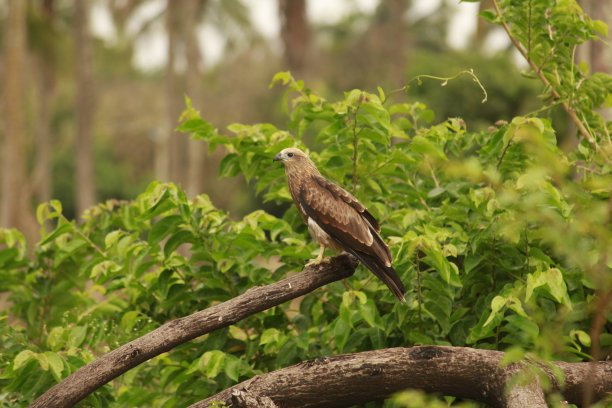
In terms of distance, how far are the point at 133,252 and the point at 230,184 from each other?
3698 centimetres

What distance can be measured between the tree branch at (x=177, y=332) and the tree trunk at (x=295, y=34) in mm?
26237

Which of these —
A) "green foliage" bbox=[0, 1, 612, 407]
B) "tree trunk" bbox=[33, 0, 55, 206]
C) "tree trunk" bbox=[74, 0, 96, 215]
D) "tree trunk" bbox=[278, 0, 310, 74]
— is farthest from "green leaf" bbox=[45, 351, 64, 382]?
"tree trunk" bbox=[33, 0, 55, 206]

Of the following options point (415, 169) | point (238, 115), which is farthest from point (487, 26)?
point (415, 169)

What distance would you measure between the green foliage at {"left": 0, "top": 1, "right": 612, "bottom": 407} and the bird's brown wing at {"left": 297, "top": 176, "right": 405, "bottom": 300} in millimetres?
123

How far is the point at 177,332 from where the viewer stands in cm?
577

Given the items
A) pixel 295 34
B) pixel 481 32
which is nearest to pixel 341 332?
pixel 295 34

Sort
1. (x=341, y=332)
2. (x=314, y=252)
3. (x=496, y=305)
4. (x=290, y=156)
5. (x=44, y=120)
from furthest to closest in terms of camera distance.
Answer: (x=44, y=120), (x=290, y=156), (x=314, y=252), (x=341, y=332), (x=496, y=305)

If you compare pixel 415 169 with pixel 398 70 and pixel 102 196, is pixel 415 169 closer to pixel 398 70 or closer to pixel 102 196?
pixel 398 70

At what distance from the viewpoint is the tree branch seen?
5727 mm

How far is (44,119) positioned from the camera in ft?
130

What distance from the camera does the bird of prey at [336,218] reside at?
591cm

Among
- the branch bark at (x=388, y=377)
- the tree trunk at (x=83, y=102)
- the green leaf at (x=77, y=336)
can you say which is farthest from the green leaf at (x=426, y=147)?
the tree trunk at (x=83, y=102)

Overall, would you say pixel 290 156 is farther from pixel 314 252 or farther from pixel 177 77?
pixel 177 77

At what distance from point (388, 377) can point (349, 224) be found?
914mm
